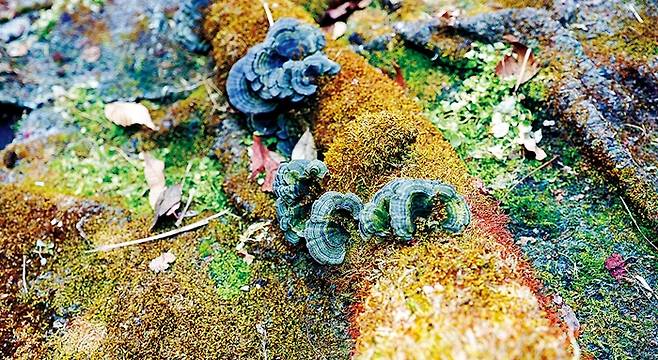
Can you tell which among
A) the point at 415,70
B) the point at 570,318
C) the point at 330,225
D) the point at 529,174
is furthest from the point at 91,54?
the point at 570,318

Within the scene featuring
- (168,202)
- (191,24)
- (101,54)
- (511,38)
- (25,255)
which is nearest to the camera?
(25,255)

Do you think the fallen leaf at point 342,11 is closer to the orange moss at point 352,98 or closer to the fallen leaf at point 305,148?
the orange moss at point 352,98

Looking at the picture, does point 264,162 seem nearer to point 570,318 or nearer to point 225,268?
point 225,268

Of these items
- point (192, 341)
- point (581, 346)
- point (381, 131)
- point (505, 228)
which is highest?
point (381, 131)

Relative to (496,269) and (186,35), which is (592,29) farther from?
(186,35)

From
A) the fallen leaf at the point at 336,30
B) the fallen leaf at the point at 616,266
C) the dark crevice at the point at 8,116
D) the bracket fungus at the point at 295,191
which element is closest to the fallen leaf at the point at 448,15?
the fallen leaf at the point at 336,30

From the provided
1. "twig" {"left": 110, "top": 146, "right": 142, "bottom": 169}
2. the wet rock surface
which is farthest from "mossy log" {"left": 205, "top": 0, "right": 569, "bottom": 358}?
the wet rock surface

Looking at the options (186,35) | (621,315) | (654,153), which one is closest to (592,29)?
(654,153)
